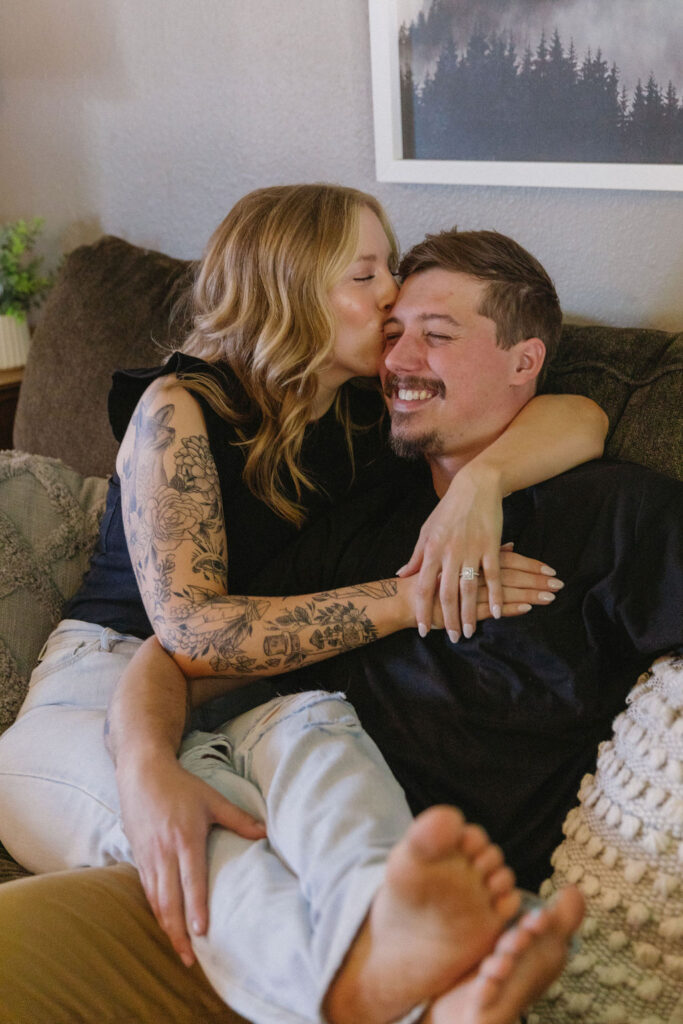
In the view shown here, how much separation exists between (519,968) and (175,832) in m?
0.47

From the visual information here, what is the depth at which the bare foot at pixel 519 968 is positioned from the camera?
0.85m

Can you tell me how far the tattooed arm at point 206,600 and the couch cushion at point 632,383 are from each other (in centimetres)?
44

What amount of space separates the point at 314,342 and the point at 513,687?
0.65m

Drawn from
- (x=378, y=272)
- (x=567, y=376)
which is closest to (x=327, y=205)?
(x=378, y=272)

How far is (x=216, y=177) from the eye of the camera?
2316mm

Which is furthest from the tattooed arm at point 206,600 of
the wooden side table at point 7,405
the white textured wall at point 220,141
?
the wooden side table at point 7,405

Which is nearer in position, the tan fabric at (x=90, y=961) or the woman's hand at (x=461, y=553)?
the tan fabric at (x=90, y=961)

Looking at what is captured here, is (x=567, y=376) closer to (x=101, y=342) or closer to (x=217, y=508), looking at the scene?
(x=217, y=508)

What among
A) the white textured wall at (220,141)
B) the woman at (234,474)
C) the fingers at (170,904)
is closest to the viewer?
the fingers at (170,904)

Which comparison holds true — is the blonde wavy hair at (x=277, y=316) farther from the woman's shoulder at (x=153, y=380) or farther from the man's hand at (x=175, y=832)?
the man's hand at (x=175, y=832)

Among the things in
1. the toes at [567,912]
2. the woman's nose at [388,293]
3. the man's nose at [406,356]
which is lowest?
the toes at [567,912]

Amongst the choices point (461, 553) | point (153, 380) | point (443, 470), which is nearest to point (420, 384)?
point (443, 470)

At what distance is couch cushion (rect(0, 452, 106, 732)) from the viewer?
1.66 m

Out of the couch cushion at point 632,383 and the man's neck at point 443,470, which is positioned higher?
the couch cushion at point 632,383
